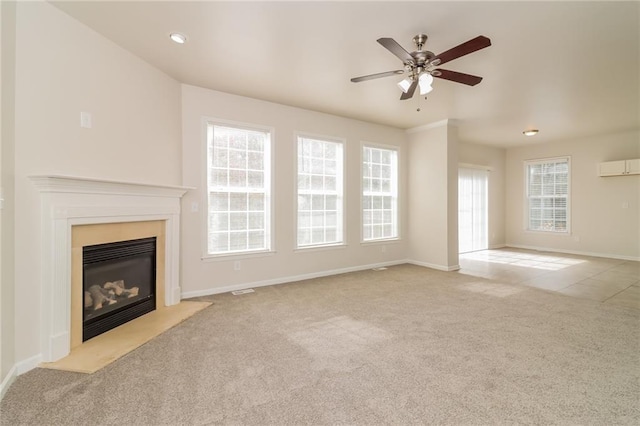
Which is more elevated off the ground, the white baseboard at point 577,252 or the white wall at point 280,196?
the white wall at point 280,196

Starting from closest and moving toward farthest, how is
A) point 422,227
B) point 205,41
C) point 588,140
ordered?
point 205,41
point 422,227
point 588,140

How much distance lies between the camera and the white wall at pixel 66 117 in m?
2.15

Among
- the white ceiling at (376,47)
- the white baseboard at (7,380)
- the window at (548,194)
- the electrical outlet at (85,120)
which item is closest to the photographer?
the white baseboard at (7,380)

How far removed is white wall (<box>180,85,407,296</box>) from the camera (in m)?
3.84

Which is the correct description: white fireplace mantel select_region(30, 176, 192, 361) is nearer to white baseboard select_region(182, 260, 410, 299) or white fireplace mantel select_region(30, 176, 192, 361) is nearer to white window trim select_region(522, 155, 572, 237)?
white baseboard select_region(182, 260, 410, 299)

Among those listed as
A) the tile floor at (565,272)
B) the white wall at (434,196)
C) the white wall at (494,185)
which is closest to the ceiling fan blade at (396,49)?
the white wall at (434,196)

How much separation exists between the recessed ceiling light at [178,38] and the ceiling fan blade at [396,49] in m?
1.82

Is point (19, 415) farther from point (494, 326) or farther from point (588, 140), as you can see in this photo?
point (588, 140)

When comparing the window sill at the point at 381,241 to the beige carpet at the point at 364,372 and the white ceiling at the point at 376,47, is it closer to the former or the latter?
the beige carpet at the point at 364,372

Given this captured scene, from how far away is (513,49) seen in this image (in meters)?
2.95

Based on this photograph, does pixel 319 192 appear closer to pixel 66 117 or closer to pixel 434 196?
pixel 434 196

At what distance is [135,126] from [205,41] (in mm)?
1133

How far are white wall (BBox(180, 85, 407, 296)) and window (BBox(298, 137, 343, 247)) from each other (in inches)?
6.0

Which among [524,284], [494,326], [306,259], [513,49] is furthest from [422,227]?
[513,49]
